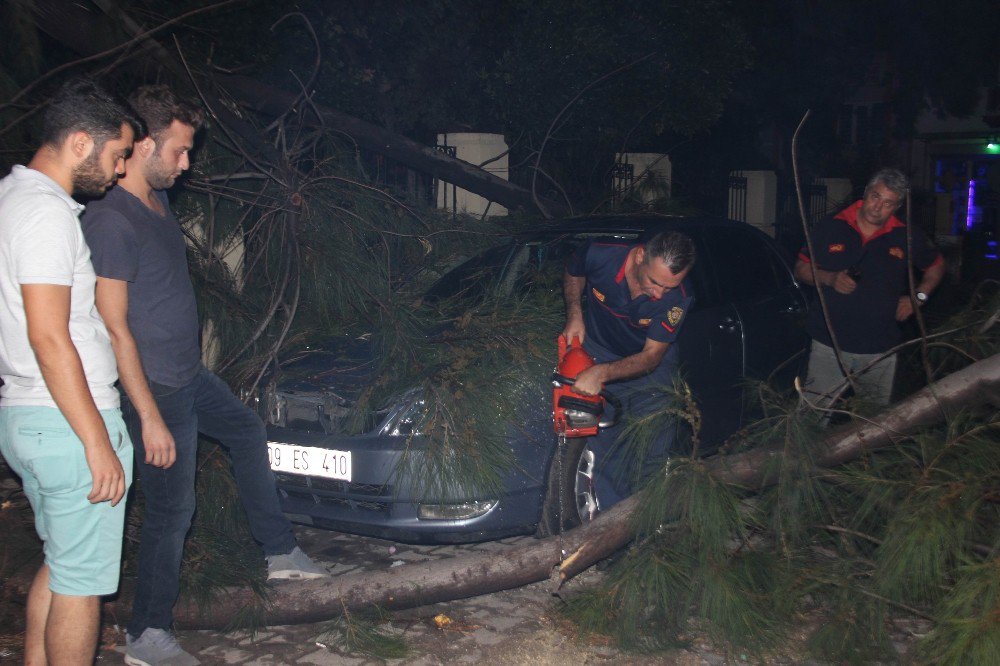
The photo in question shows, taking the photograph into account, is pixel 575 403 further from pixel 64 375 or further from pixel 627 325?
pixel 64 375

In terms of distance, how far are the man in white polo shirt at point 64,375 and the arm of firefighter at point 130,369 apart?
0.15 m

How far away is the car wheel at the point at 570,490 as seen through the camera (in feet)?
12.9

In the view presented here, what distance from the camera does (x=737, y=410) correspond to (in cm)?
492

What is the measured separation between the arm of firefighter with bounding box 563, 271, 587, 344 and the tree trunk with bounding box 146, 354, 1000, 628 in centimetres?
79

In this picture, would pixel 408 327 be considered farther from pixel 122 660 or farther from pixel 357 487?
pixel 122 660

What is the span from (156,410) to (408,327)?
1.46 m

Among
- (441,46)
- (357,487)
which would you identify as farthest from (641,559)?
(441,46)

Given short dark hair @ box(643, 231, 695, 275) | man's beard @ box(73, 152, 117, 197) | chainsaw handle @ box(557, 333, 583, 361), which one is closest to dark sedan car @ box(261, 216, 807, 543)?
chainsaw handle @ box(557, 333, 583, 361)

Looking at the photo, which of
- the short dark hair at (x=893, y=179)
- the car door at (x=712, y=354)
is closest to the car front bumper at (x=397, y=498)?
the car door at (x=712, y=354)

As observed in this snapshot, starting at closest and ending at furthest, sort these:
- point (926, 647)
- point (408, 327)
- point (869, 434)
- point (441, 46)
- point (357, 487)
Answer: point (926, 647) → point (869, 434) → point (357, 487) → point (408, 327) → point (441, 46)

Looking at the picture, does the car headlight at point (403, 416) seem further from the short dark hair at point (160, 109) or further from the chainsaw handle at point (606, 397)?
the short dark hair at point (160, 109)

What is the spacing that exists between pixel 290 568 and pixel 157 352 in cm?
114

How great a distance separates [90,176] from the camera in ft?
8.59

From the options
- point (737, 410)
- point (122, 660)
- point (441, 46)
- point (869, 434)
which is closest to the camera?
point (122, 660)
